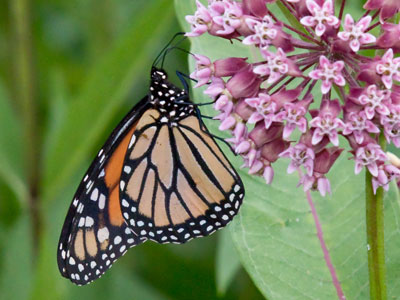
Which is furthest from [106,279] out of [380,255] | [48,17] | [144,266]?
[48,17]

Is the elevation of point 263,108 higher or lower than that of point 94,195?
higher

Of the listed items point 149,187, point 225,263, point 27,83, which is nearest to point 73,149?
point 27,83

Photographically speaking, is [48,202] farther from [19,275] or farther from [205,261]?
[205,261]

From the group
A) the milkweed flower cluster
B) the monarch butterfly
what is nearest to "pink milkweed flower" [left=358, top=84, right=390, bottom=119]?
the milkweed flower cluster

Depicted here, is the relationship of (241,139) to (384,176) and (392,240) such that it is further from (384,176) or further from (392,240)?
(392,240)

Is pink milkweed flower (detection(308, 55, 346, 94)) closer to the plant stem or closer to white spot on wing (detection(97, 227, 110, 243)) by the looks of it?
white spot on wing (detection(97, 227, 110, 243))

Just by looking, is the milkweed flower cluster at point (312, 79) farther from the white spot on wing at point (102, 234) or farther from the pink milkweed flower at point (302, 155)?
the white spot on wing at point (102, 234)

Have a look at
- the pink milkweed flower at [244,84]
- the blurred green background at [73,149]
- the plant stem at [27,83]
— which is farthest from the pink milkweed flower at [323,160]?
the plant stem at [27,83]
